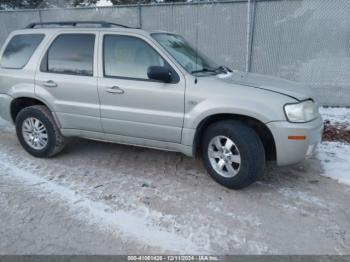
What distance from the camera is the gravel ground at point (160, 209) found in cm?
300

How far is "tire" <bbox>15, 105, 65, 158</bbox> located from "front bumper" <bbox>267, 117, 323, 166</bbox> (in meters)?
3.01

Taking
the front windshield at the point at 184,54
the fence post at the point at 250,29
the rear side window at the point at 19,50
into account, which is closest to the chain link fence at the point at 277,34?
the fence post at the point at 250,29

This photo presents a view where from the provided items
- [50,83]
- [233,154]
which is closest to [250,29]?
[233,154]

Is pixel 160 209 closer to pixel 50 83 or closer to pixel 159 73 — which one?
pixel 159 73

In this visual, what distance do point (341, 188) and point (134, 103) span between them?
2742 mm

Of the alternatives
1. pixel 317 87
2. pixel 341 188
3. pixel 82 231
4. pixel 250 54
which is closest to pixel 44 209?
pixel 82 231

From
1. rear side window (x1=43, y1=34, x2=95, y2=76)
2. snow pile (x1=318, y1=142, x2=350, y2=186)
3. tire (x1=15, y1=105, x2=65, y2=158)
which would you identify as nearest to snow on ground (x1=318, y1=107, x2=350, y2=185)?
snow pile (x1=318, y1=142, x2=350, y2=186)

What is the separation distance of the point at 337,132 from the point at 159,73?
3786 mm

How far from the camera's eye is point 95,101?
14.5 ft

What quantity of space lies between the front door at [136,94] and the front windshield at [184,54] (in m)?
0.20

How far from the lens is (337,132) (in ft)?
19.5

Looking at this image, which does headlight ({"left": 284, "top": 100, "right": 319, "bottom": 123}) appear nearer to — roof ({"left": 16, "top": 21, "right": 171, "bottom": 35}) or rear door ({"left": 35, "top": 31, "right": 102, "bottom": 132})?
roof ({"left": 16, "top": 21, "right": 171, "bottom": 35})

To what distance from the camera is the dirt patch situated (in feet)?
18.7

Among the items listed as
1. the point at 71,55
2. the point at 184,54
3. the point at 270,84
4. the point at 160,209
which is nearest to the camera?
the point at 160,209
